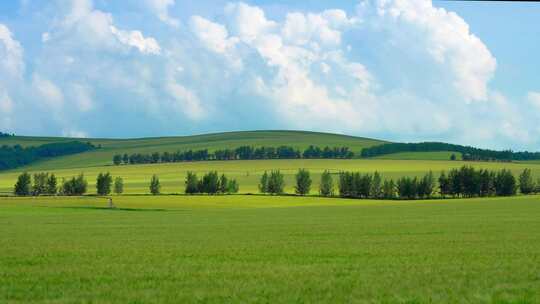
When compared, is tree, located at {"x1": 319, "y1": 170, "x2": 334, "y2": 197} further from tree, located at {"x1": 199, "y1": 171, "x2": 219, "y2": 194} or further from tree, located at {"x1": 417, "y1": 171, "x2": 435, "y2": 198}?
tree, located at {"x1": 199, "y1": 171, "x2": 219, "y2": 194}

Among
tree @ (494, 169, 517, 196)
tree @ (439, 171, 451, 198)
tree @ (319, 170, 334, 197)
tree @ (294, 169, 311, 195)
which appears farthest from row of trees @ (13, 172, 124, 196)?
tree @ (494, 169, 517, 196)

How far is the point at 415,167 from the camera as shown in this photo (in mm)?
169000

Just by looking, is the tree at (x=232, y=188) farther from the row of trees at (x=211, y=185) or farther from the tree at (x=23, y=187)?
the tree at (x=23, y=187)

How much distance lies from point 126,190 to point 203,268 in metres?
119

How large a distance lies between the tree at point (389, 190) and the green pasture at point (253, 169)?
18.1m

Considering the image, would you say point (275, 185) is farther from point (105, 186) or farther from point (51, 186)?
point (51, 186)

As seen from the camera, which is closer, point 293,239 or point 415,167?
point 293,239

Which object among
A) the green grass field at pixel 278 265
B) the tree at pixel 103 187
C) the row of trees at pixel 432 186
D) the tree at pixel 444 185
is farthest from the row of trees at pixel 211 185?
the green grass field at pixel 278 265

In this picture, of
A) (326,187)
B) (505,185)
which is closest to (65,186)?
(326,187)

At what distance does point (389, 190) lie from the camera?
123875mm

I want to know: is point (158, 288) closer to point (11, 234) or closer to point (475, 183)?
point (11, 234)

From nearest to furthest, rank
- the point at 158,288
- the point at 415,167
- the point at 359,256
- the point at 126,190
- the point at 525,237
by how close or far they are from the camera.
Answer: the point at 158,288 < the point at 359,256 < the point at 525,237 < the point at 126,190 < the point at 415,167

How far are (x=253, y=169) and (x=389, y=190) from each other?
59.9 meters

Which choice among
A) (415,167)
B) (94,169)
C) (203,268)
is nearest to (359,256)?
(203,268)
